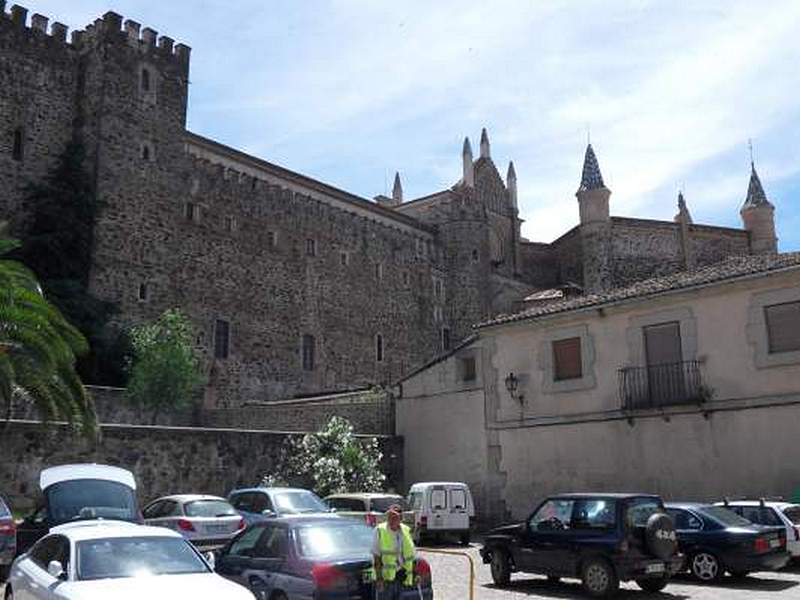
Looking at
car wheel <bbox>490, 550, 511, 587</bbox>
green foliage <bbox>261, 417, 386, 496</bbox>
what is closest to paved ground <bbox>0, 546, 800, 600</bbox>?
car wheel <bbox>490, 550, 511, 587</bbox>

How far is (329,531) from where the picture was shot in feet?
31.9

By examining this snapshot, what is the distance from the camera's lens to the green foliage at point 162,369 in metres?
30.0

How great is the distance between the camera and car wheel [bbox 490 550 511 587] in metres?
13.4

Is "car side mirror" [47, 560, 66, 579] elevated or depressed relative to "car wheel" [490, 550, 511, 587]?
elevated

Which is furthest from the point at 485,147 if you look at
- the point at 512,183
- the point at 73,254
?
the point at 73,254

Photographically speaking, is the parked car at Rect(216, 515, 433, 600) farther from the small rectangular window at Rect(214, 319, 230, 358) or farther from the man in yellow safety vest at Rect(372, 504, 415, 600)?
the small rectangular window at Rect(214, 319, 230, 358)

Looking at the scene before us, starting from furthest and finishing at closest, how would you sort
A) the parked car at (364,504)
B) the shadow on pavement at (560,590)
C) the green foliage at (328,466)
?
the green foliage at (328,466) < the parked car at (364,504) < the shadow on pavement at (560,590)

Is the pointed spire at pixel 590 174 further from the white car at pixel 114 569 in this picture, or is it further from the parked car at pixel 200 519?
the white car at pixel 114 569

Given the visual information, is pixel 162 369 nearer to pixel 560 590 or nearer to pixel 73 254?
pixel 73 254

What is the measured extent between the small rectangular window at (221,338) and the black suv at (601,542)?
28425mm

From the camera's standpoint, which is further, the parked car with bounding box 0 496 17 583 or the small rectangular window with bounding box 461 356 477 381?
the small rectangular window with bounding box 461 356 477 381

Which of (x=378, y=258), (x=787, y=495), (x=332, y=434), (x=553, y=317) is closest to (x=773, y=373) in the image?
(x=787, y=495)

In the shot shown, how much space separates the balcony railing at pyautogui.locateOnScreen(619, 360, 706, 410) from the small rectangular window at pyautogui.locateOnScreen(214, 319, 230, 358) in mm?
23604

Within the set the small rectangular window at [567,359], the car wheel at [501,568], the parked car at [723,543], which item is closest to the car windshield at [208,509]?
the car wheel at [501,568]
